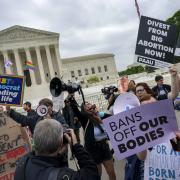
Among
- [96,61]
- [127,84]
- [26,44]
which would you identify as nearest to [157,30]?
[127,84]

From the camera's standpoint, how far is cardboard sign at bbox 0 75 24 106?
520 centimetres

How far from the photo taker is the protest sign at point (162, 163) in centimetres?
275

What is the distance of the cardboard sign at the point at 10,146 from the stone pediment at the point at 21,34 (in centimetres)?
6177

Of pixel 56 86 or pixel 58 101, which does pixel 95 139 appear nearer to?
pixel 58 101

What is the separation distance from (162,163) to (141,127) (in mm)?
394

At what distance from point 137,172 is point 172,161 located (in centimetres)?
44

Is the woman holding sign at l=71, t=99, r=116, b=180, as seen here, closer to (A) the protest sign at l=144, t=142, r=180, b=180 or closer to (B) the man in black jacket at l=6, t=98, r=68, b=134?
(B) the man in black jacket at l=6, t=98, r=68, b=134

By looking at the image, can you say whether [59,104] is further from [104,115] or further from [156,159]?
[156,159]

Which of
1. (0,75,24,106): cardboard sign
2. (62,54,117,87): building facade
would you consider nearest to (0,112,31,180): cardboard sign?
(0,75,24,106): cardboard sign

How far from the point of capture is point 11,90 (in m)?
5.26

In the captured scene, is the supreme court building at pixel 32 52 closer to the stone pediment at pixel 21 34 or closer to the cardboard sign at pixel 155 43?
the stone pediment at pixel 21 34

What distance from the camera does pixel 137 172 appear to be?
10.1ft

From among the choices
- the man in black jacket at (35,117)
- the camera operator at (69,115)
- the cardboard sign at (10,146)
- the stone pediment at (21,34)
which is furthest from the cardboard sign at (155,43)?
the stone pediment at (21,34)

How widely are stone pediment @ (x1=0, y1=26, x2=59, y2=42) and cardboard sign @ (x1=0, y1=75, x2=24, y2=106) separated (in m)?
60.9
